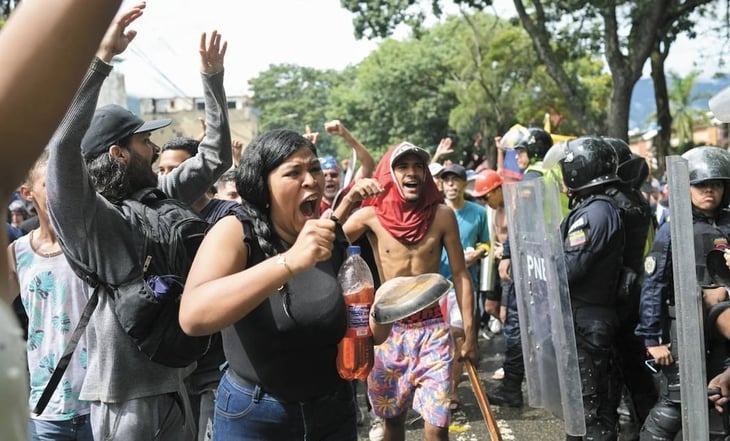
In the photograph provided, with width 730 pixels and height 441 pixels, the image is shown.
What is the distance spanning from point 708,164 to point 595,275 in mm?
1055

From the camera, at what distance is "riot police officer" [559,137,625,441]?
5000 millimetres

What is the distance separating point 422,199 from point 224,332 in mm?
2603

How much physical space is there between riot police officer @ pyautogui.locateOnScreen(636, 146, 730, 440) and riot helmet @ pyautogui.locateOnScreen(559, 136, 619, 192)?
2.10 feet

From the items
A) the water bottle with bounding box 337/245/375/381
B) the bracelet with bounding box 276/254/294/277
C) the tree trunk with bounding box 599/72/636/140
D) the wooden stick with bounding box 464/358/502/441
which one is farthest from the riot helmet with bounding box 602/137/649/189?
the tree trunk with bounding box 599/72/636/140

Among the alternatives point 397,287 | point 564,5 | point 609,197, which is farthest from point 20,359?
point 564,5

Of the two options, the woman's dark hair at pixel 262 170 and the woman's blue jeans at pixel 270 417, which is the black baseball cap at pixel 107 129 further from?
the woman's blue jeans at pixel 270 417

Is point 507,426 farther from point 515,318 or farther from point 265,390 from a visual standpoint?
point 265,390

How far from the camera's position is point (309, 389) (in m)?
2.73

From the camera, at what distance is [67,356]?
2.84 metres

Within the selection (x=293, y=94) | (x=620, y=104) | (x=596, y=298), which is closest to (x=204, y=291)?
(x=596, y=298)

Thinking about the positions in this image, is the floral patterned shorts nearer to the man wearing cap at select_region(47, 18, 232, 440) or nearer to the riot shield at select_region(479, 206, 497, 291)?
the man wearing cap at select_region(47, 18, 232, 440)

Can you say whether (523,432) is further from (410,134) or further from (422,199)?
(410,134)

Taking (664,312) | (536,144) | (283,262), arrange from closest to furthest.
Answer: (283,262) → (664,312) → (536,144)

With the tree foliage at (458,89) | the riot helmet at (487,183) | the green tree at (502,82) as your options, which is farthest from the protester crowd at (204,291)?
the green tree at (502,82)
